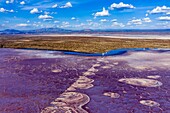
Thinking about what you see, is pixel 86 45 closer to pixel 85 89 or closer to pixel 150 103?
pixel 85 89

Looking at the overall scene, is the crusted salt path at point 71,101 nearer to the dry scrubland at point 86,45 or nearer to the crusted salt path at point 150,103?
the crusted salt path at point 150,103

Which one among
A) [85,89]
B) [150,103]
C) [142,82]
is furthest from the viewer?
[142,82]

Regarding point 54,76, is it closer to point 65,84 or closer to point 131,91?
point 65,84

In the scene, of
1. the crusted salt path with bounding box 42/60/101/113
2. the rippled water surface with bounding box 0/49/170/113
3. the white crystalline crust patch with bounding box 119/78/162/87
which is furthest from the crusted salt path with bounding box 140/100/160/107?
the white crystalline crust patch with bounding box 119/78/162/87

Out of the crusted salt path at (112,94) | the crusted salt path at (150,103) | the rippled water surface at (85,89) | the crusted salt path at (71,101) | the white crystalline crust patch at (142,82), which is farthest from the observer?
the white crystalline crust patch at (142,82)

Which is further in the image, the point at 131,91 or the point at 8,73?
the point at 8,73

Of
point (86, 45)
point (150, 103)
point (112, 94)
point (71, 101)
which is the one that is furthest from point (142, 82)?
point (86, 45)

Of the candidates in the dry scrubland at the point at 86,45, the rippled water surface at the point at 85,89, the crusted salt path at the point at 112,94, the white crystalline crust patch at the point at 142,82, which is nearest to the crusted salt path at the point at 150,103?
the rippled water surface at the point at 85,89

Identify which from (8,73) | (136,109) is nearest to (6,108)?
(136,109)

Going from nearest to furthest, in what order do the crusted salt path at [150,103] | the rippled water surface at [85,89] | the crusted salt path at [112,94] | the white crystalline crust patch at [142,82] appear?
1. the rippled water surface at [85,89]
2. the crusted salt path at [150,103]
3. the crusted salt path at [112,94]
4. the white crystalline crust patch at [142,82]
